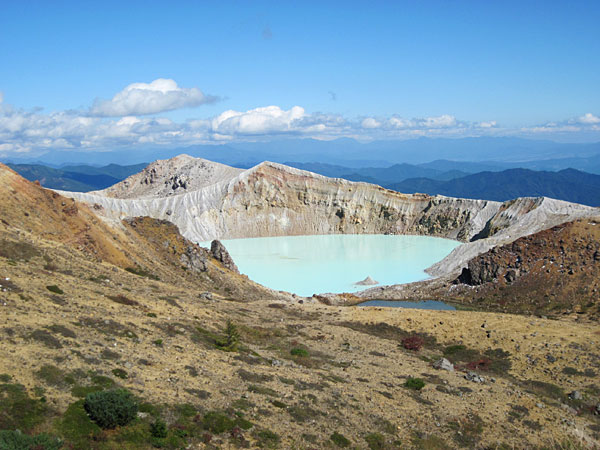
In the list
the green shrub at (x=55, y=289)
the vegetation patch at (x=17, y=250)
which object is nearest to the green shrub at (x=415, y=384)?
the green shrub at (x=55, y=289)

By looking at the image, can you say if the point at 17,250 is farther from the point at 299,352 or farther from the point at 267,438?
the point at 267,438

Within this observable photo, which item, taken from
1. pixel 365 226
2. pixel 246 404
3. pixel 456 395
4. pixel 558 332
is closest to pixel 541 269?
pixel 558 332

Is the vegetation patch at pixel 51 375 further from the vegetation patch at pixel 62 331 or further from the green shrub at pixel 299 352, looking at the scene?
the green shrub at pixel 299 352

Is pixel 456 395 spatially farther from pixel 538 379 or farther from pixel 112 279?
pixel 112 279

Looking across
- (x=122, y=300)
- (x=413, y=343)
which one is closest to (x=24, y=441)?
(x=122, y=300)

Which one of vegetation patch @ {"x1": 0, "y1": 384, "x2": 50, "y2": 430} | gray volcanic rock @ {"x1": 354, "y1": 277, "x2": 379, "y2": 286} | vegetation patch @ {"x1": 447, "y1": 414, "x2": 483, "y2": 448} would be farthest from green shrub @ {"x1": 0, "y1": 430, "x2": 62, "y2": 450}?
gray volcanic rock @ {"x1": 354, "y1": 277, "x2": 379, "y2": 286}

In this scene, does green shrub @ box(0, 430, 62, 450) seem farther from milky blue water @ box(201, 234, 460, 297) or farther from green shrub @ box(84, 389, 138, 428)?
milky blue water @ box(201, 234, 460, 297)
